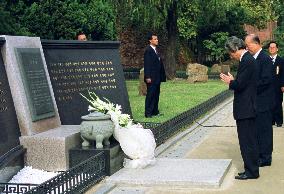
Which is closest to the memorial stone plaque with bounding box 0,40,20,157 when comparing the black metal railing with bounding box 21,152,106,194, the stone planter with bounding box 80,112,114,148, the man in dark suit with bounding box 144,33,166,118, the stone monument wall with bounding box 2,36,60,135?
the stone monument wall with bounding box 2,36,60,135

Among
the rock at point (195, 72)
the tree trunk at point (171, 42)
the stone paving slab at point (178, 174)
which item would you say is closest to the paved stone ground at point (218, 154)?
the stone paving slab at point (178, 174)

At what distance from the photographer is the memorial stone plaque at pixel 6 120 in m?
8.27

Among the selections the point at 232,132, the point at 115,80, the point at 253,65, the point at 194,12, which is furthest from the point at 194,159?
the point at 194,12

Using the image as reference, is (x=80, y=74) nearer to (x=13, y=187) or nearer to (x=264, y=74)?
(x=264, y=74)

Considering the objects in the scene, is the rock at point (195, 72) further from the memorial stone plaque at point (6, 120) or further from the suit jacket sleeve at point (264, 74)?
the memorial stone plaque at point (6, 120)

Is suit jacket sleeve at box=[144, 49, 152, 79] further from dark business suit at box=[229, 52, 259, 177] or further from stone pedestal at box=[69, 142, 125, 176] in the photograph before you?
dark business suit at box=[229, 52, 259, 177]

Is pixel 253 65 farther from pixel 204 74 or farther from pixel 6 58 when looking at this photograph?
pixel 204 74

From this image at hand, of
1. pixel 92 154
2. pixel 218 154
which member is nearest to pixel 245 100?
pixel 92 154

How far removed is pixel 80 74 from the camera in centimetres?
1091

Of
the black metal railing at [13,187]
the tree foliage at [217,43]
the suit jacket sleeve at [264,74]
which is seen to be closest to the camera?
the black metal railing at [13,187]

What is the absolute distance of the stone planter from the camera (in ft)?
28.1

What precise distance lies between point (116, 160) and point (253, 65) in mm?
2445

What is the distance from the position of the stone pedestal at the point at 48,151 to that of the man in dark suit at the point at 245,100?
8.07 ft

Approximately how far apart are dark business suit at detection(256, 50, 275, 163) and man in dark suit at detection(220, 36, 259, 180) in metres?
1.11
